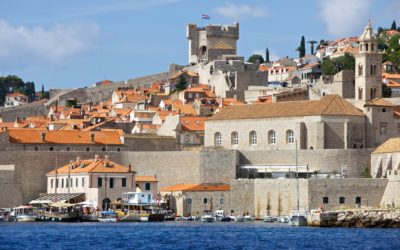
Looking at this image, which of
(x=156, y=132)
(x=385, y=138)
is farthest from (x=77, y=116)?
(x=385, y=138)

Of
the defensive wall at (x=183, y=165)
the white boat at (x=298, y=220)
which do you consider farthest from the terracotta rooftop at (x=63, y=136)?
the white boat at (x=298, y=220)

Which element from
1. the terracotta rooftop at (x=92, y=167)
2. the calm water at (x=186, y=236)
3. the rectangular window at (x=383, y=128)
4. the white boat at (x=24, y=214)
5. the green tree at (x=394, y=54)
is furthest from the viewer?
the green tree at (x=394, y=54)

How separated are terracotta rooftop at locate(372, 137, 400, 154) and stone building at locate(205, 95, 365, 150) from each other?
124 inches

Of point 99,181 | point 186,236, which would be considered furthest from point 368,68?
point 186,236

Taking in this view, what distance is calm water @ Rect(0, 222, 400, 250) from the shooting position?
5650 cm

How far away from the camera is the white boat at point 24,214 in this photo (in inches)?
3000

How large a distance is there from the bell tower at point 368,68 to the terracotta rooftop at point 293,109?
258 cm

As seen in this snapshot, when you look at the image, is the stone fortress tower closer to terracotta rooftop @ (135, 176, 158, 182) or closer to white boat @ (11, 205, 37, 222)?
terracotta rooftop @ (135, 176, 158, 182)

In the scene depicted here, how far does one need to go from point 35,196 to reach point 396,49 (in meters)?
47.3

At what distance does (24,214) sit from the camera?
76625 mm

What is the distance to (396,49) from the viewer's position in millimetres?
116250

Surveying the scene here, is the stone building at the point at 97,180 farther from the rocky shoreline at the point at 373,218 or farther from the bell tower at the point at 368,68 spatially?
the bell tower at the point at 368,68

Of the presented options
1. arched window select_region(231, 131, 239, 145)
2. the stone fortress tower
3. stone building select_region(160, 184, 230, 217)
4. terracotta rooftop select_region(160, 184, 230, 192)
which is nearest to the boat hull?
stone building select_region(160, 184, 230, 217)

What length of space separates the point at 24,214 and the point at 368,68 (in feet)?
79.7
